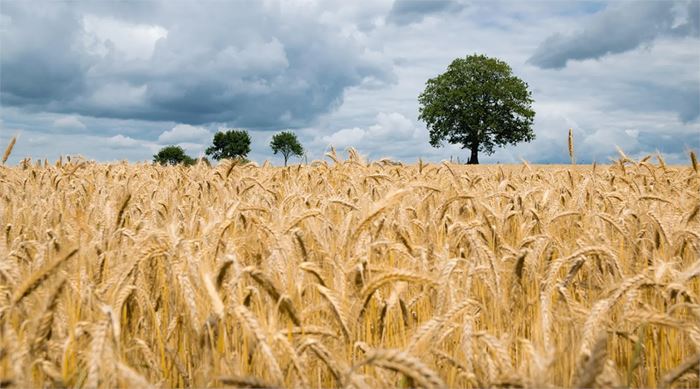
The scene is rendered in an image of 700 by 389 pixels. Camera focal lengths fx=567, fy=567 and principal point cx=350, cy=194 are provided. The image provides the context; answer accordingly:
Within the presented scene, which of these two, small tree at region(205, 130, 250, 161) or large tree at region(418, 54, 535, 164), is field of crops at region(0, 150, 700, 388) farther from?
small tree at region(205, 130, 250, 161)

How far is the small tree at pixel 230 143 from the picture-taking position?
263 feet

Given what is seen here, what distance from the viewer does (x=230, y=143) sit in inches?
3179

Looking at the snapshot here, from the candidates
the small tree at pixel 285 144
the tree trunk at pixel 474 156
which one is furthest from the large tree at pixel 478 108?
the small tree at pixel 285 144

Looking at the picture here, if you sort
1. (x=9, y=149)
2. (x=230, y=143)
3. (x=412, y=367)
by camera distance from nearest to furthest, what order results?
1. (x=412, y=367)
2. (x=9, y=149)
3. (x=230, y=143)

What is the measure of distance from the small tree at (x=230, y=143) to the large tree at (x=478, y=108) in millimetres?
32199

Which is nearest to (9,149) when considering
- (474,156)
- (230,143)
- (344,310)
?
(344,310)

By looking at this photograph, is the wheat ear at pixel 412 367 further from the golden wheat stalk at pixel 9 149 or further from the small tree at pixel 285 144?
the small tree at pixel 285 144

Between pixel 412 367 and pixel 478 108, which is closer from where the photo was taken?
pixel 412 367

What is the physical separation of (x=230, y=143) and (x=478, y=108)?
39.1 metres

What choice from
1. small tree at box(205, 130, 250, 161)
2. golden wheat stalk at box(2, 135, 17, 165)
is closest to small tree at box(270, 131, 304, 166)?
small tree at box(205, 130, 250, 161)

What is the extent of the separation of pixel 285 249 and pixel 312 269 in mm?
602

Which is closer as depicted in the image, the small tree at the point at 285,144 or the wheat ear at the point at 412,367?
the wheat ear at the point at 412,367

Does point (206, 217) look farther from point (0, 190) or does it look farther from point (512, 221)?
point (0, 190)

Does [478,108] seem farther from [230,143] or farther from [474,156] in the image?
[230,143]
